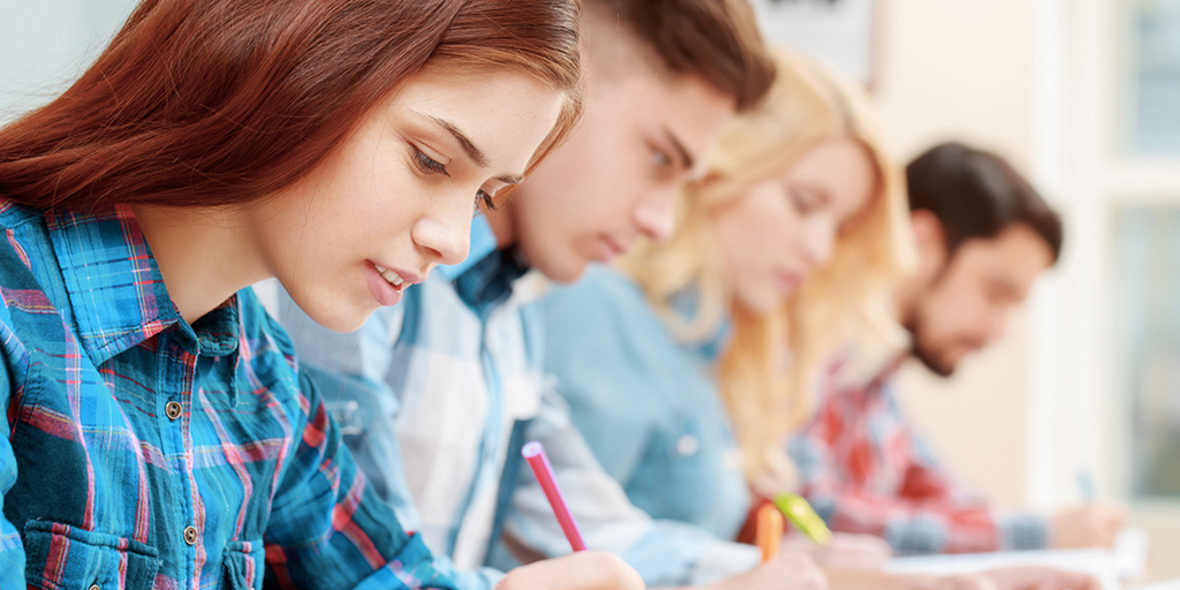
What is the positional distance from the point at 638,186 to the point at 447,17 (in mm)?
426

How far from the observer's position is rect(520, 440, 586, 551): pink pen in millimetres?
506

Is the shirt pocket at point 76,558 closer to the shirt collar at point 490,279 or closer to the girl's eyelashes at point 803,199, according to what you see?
the shirt collar at point 490,279

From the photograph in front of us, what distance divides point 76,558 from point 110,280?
12 centimetres

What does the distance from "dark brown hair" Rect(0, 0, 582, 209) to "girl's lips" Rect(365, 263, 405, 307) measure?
2.3 inches

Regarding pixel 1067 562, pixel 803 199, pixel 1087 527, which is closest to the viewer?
pixel 1067 562

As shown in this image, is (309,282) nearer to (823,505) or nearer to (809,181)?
(809,181)

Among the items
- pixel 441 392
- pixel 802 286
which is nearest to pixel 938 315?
pixel 802 286

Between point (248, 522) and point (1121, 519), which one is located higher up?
point (248, 522)

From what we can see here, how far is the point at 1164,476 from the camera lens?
2.51 metres

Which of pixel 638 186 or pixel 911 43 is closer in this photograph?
pixel 638 186

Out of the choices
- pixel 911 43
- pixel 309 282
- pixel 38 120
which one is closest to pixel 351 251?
pixel 309 282

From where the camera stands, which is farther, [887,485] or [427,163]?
[887,485]

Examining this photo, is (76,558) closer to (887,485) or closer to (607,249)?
(607,249)

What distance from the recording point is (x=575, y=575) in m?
0.49
